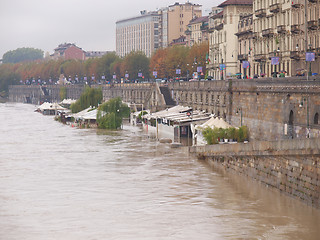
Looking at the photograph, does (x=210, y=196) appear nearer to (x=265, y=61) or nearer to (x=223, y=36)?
(x=265, y=61)

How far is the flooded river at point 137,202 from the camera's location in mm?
36000

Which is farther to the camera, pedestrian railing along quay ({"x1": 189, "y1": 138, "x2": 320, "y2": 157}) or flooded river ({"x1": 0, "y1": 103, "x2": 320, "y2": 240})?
pedestrian railing along quay ({"x1": 189, "y1": 138, "x2": 320, "y2": 157})

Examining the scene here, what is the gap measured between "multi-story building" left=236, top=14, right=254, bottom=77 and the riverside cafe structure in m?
17.9

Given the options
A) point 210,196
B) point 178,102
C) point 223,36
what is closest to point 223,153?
point 210,196

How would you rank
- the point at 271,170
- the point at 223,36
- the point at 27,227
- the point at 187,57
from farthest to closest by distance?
the point at 187,57 → the point at 223,36 → the point at 271,170 → the point at 27,227

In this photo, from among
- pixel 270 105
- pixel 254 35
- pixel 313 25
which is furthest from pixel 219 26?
pixel 270 105

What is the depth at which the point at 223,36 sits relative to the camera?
126562mm

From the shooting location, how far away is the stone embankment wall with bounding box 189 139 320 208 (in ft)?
121

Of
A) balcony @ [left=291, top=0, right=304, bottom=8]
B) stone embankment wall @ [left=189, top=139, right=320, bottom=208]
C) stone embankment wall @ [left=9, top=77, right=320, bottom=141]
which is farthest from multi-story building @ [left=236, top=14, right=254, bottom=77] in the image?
stone embankment wall @ [left=189, top=139, right=320, bottom=208]

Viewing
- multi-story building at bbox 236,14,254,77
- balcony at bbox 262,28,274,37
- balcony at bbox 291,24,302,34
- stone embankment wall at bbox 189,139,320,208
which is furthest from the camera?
multi-story building at bbox 236,14,254,77

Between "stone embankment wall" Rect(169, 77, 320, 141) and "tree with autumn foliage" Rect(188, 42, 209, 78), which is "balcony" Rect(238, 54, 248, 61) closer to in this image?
"stone embankment wall" Rect(169, 77, 320, 141)

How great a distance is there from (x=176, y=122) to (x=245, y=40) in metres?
32.5

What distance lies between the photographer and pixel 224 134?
66.7 meters

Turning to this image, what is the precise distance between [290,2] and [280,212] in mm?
54256
